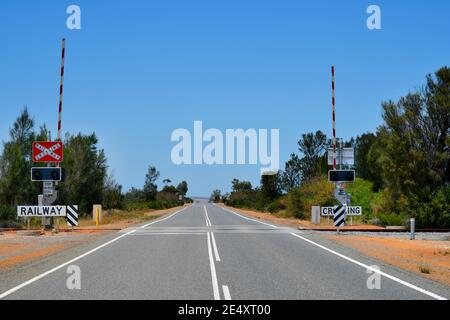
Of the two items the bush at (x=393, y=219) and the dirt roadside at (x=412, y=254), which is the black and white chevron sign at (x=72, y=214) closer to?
the dirt roadside at (x=412, y=254)

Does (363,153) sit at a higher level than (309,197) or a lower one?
higher

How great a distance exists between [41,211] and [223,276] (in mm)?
16259

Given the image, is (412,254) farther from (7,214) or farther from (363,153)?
(363,153)

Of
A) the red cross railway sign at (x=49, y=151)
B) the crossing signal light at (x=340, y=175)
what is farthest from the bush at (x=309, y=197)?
the red cross railway sign at (x=49, y=151)

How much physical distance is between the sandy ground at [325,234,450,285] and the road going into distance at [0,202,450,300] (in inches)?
28.1

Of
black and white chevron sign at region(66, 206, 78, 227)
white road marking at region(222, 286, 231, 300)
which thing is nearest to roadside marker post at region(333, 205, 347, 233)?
black and white chevron sign at region(66, 206, 78, 227)

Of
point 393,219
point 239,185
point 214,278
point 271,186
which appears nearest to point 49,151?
point 214,278

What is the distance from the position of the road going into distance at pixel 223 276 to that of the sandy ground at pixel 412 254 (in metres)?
0.71

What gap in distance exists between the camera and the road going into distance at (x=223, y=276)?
1097 cm

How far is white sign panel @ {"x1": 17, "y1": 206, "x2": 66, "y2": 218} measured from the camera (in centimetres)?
2731

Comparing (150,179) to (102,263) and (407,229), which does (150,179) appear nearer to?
(407,229)

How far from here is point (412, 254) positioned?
65.4 ft
